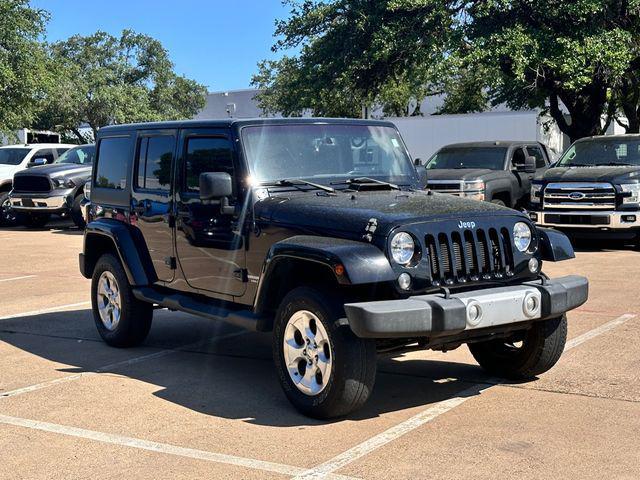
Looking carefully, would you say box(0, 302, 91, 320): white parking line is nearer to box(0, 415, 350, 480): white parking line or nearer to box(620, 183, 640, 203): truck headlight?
box(0, 415, 350, 480): white parking line

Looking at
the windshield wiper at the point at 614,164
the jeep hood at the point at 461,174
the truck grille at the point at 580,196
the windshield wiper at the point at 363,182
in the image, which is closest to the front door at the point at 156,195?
the windshield wiper at the point at 363,182

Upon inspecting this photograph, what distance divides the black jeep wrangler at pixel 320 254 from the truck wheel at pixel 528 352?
0.01 m

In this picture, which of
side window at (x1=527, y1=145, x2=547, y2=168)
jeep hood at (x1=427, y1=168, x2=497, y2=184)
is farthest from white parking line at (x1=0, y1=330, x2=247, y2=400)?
side window at (x1=527, y1=145, x2=547, y2=168)

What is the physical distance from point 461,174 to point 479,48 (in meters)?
5.66

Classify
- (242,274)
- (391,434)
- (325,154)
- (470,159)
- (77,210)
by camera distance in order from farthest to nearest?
(77,210) < (470,159) < (325,154) < (242,274) < (391,434)

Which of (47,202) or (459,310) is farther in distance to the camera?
(47,202)

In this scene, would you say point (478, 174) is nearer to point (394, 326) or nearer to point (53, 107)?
point (394, 326)

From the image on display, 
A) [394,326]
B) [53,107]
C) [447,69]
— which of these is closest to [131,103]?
[53,107]

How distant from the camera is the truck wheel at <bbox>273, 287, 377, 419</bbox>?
5.11 m

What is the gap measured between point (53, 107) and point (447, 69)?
30504 mm

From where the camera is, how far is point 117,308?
7594 millimetres

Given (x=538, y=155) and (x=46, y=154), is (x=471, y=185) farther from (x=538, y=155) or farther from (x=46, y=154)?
(x=46, y=154)

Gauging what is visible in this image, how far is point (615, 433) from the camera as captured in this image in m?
5.04

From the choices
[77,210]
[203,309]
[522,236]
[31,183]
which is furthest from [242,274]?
[31,183]
